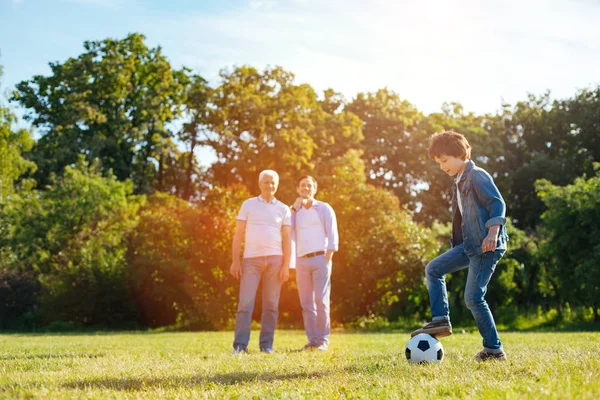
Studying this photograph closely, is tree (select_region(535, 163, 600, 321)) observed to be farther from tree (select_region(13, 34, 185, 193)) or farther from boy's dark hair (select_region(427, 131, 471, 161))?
tree (select_region(13, 34, 185, 193))

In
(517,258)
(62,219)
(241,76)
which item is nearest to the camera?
(517,258)

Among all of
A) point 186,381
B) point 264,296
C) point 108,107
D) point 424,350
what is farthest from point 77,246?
point 424,350

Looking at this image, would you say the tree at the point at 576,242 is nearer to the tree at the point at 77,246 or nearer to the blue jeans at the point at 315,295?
the blue jeans at the point at 315,295

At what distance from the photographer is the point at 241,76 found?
3359 cm

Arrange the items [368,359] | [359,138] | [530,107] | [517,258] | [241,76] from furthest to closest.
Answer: [530,107], [359,138], [241,76], [517,258], [368,359]

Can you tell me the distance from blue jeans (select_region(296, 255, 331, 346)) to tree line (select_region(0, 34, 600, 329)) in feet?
34.2

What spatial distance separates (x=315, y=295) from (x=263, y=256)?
0.95 meters

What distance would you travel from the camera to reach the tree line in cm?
2036

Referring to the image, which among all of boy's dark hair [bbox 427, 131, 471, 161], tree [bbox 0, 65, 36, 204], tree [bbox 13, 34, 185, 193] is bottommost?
boy's dark hair [bbox 427, 131, 471, 161]

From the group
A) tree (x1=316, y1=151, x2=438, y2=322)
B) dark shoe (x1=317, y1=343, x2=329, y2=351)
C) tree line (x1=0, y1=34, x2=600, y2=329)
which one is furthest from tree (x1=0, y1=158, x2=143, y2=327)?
dark shoe (x1=317, y1=343, x2=329, y2=351)

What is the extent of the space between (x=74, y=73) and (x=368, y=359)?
30.5 meters

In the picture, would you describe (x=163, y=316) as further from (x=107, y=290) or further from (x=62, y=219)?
(x=62, y=219)

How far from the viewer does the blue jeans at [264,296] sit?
8.88 metres

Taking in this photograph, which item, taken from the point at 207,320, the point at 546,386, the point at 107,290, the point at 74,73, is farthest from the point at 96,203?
the point at 546,386
